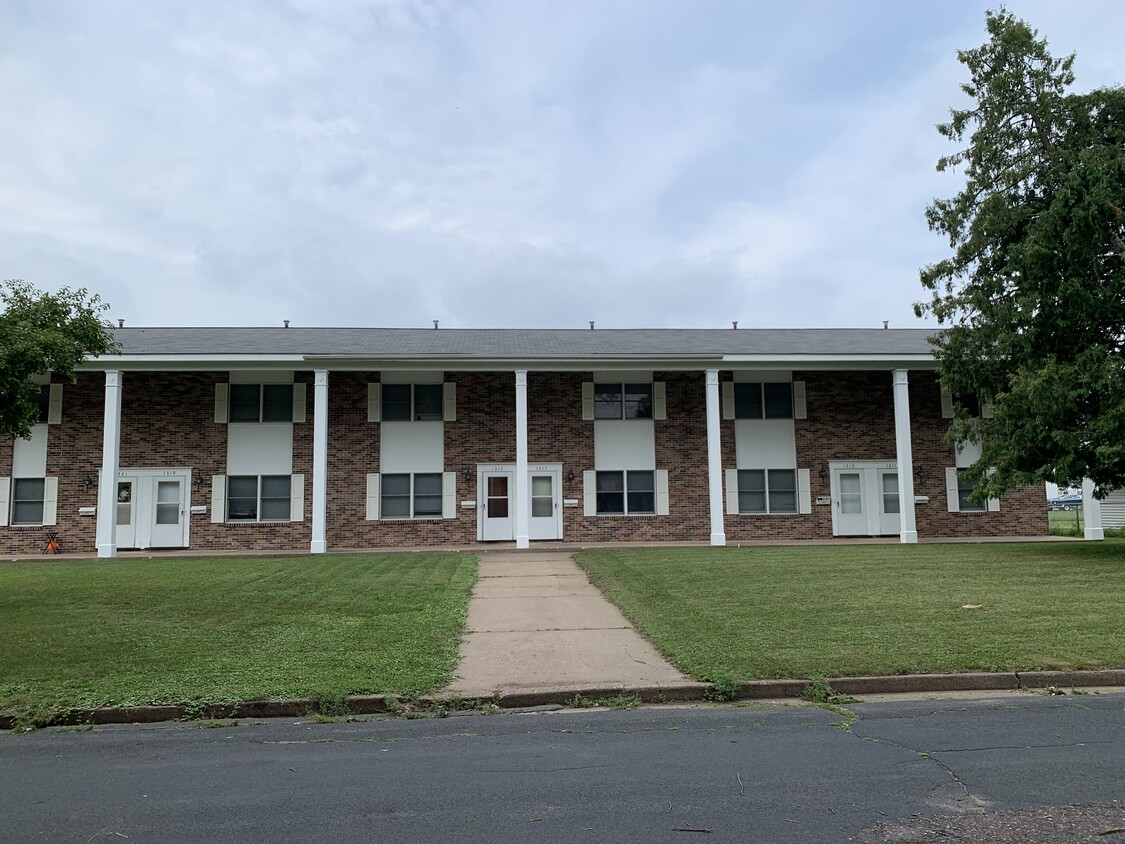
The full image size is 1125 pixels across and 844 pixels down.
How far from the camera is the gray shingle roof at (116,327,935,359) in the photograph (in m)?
21.4

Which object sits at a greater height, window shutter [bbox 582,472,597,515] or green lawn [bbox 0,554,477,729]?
window shutter [bbox 582,472,597,515]

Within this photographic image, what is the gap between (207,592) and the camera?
12.9 metres

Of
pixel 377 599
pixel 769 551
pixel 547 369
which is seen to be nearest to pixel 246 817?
pixel 377 599

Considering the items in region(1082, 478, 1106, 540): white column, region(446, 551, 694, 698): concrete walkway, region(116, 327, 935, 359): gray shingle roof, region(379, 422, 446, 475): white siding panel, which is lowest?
region(446, 551, 694, 698): concrete walkway

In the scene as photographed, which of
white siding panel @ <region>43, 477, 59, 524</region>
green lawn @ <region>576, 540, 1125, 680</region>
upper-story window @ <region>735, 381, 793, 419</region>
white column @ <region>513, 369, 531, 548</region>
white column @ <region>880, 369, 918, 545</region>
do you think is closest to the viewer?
green lawn @ <region>576, 540, 1125, 680</region>

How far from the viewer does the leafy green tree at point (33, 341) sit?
10.6 m

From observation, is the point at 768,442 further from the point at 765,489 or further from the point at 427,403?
the point at 427,403

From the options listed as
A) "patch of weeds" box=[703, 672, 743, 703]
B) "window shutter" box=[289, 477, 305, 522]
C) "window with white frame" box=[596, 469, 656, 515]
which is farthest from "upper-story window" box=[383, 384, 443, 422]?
"patch of weeds" box=[703, 672, 743, 703]

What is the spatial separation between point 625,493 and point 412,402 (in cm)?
601

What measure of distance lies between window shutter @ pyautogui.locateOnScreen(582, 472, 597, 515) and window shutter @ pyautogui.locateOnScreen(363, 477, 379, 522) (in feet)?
17.3

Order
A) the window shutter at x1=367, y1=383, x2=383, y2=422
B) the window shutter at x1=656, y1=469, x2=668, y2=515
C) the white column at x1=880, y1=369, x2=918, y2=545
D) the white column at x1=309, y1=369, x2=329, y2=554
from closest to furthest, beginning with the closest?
the white column at x1=309, y1=369, x2=329, y2=554 < the white column at x1=880, y1=369, x2=918, y2=545 < the window shutter at x1=367, y1=383, x2=383, y2=422 < the window shutter at x1=656, y1=469, x2=668, y2=515

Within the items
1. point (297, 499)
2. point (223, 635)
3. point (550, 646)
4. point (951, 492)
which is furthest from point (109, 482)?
point (951, 492)

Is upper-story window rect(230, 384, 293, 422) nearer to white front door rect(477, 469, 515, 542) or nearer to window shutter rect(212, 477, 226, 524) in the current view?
window shutter rect(212, 477, 226, 524)

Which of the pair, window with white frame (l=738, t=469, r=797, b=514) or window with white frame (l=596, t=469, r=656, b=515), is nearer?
window with white frame (l=596, t=469, r=656, b=515)
